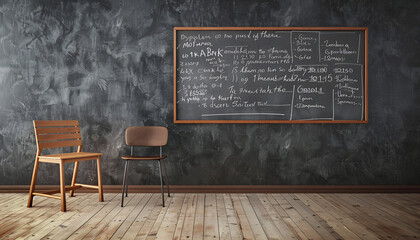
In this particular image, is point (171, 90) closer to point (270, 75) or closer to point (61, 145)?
point (270, 75)

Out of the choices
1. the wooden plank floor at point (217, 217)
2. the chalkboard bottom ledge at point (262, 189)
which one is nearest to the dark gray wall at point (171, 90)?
the chalkboard bottom ledge at point (262, 189)

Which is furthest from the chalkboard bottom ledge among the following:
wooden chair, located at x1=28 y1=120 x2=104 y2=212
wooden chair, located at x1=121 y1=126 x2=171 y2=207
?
wooden chair, located at x1=28 y1=120 x2=104 y2=212

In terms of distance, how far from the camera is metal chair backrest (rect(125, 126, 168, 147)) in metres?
3.51

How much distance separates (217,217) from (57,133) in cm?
195

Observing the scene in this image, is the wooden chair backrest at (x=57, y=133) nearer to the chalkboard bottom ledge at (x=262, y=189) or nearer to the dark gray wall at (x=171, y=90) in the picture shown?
→ the dark gray wall at (x=171, y=90)

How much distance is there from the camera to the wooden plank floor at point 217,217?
2391mm

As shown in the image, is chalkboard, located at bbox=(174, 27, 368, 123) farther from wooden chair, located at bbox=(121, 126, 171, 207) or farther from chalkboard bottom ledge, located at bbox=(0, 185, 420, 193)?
chalkboard bottom ledge, located at bbox=(0, 185, 420, 193)

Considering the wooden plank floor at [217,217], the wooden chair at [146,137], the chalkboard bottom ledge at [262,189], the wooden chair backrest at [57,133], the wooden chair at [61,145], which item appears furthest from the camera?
the chalkboard bottom ledge at [262,189]

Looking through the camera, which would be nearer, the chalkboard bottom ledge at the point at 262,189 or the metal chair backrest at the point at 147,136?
the metal chair backrest at the point at 147,136

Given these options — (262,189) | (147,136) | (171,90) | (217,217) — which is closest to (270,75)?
(171,90)

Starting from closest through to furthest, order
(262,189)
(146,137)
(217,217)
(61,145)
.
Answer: (217,217)
(61,145)
(146,137)
(262,189)

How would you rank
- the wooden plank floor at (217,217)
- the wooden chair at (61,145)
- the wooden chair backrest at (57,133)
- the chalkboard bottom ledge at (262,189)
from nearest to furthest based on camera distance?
1. the wooden plank floor at (217,217)
2. the wooden chair at (61,145)
3. the wooden chair backrest at (57,133)
4. the chalkboard bottom ledge at (262,189)

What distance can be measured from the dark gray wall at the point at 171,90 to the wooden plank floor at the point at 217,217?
13.6 inches

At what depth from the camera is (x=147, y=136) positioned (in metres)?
3.54
